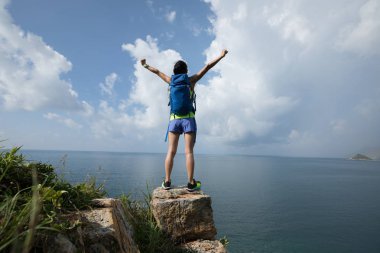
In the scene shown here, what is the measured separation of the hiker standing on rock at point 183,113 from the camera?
24.6ft

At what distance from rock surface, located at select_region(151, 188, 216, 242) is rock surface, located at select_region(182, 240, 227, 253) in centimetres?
21

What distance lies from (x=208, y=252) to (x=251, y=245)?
31.1m

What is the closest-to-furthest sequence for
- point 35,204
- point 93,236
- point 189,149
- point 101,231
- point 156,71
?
point 35,204 → point 93,236 → point 101,231 → point 189,149 → point 156,71

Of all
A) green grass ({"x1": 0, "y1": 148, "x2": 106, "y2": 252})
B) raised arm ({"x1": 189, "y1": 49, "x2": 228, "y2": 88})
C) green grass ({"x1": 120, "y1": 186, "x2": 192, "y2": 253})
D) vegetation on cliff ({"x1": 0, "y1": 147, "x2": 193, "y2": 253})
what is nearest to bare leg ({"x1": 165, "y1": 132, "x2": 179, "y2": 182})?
green grass ({"x1": 120, "y1": 186, "x2": 192, "y2": 253})

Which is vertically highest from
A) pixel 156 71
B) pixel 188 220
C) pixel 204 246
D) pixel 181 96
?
pixel 156 71

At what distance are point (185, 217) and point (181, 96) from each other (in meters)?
3.25

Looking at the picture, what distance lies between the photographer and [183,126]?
299 inches

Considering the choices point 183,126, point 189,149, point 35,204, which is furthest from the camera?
point 183,126

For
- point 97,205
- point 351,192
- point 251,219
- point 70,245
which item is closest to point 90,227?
point 70,245

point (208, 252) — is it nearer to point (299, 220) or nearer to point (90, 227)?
point (90, 227)

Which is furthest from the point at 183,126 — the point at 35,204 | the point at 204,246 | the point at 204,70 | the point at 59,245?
the point at 35,204

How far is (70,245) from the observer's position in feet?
9.01

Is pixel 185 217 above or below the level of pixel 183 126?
below

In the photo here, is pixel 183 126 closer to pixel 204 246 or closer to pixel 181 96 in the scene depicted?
pixel 181 96
